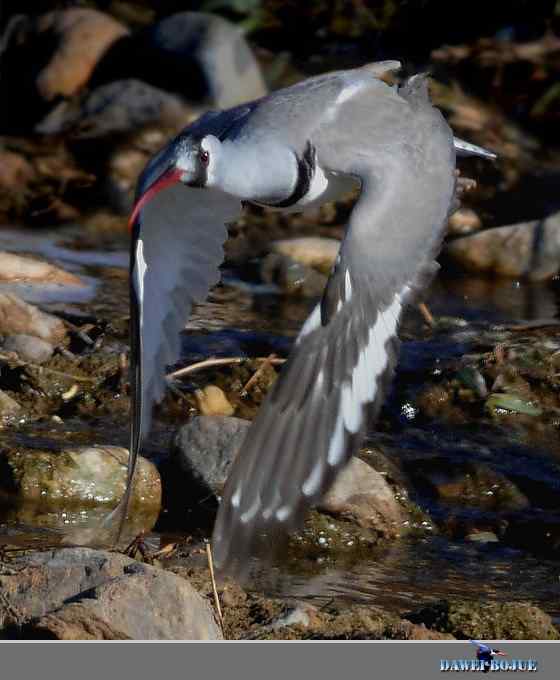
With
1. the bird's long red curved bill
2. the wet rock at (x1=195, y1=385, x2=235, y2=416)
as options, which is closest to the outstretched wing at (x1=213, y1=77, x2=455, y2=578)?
the bird's long red curved bill

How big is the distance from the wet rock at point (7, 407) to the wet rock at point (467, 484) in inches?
66.2

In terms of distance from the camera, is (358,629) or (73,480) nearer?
(358,629)

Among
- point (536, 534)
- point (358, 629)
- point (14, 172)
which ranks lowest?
point (14, 172)

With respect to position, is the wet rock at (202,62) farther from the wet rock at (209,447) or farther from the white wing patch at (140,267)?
the white wing patch at (140,267)

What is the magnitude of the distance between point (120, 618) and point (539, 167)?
6651mm

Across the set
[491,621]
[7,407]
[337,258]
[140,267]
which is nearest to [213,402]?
[7,407]

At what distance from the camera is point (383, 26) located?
11273mm

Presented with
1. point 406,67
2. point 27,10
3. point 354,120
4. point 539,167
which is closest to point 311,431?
point 354,120

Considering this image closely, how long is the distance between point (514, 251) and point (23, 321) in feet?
9.72

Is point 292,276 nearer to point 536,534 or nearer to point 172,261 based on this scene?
point 172,261

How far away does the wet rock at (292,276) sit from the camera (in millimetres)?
8109

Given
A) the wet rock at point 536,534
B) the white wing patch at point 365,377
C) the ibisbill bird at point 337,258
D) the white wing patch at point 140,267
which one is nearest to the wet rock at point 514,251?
the ibisbill bird at point 337,258

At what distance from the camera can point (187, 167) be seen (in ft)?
16.9

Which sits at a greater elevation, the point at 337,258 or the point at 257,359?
the point at 337,258
